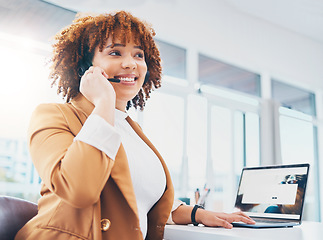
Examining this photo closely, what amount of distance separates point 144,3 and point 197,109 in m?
1.30

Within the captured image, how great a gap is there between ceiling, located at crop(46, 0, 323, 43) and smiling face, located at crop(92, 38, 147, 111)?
8.23ft

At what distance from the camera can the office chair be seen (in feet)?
3.34

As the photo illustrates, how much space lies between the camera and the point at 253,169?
5.37 ft

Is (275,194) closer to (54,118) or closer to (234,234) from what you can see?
(234,234)

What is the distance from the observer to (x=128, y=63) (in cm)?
118

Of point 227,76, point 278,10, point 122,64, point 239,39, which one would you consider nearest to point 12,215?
point 122,64

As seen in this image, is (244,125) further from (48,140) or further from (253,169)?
(48,140)

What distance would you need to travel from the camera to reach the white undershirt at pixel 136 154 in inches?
34.9

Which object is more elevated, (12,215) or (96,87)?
(96,87)

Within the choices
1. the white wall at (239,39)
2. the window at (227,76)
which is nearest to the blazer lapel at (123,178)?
the white wall at (239,39)

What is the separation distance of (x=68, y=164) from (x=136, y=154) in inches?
13.0

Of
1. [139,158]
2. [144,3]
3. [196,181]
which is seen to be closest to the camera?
[139,158]

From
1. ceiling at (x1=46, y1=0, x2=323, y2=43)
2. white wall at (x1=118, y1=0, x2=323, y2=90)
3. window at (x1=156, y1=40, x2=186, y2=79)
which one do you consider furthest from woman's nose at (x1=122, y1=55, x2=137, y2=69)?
window at (x1=156, y1=40, x2=186, y2=79)

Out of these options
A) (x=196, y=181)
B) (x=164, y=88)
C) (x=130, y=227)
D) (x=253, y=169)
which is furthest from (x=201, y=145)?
(x=130, y=227)
